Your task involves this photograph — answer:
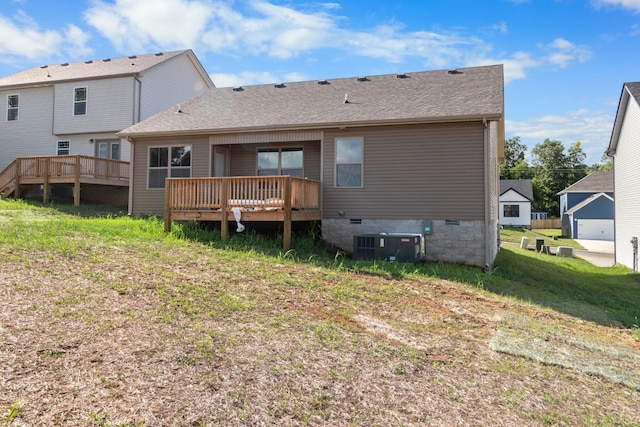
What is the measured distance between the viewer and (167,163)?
555 inches

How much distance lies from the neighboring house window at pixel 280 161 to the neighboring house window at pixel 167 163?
236 centimetres

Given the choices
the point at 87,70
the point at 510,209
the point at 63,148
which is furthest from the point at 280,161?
the point at 510,209

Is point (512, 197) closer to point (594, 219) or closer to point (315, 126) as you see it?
point (594, 219)

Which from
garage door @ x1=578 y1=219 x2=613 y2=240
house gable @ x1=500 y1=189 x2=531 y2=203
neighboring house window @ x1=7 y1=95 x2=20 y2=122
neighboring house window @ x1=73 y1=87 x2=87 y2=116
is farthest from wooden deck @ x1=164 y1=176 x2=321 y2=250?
house gable @ x1=500 y1=189 x2=531 y2=203

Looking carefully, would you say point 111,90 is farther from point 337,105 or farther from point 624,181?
point 624,181

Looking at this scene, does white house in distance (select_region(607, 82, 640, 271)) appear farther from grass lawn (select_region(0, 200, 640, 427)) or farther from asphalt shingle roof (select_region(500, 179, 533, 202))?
asphalt shingle roof (select_region(500, 179, 533, 202))

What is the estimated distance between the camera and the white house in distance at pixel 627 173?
15570 millimetres

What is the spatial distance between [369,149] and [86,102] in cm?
1452

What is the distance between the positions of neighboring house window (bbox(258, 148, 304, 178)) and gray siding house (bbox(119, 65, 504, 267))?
0.03 metres

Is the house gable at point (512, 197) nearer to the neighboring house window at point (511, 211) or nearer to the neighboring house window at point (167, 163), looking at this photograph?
the neighboring house window at point (511, 211)

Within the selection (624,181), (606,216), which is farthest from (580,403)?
(606,216)

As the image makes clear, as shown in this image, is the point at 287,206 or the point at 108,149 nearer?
the point at 287,206

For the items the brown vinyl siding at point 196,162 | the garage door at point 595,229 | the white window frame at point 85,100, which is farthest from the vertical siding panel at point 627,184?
the white window frame at point 85,100

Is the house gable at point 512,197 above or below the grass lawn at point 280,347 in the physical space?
above
